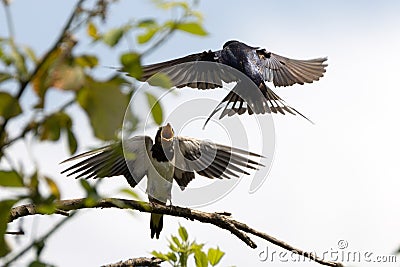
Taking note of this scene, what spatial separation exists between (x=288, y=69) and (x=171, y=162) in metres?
1.68

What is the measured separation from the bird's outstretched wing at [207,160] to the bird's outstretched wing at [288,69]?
0.87 m

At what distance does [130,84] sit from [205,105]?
4.35m

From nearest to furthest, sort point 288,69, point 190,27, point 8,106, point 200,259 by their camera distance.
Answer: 1. point 8,106
2. point 190,27
3. point 200,259
4. point 288,69

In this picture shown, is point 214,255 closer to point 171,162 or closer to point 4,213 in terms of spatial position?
point 4,213

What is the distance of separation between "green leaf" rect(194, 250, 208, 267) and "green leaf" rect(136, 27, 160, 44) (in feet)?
4.64

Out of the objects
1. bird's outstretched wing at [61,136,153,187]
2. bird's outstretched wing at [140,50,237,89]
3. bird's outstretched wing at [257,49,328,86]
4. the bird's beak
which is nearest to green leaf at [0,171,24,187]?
bird's outstretched wing at [61,136,153,187]

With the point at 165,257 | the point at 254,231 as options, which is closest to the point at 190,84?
the point at 254,231

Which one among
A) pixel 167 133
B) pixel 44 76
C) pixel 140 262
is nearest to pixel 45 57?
pixel 44 76

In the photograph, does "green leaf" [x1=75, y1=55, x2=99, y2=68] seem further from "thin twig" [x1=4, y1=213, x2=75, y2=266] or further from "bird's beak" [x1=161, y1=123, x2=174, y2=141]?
"bird's beak" [x1=161, y1=123, x2=174, y2=141]

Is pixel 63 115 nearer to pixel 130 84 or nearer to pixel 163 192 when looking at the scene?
pixel 130 84

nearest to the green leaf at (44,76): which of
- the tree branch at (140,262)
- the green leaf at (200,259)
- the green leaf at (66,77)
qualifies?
the green leaf at (66,77)

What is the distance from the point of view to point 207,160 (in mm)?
5977

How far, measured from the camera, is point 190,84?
20.7 ft

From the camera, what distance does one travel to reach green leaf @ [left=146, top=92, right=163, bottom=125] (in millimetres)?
916
